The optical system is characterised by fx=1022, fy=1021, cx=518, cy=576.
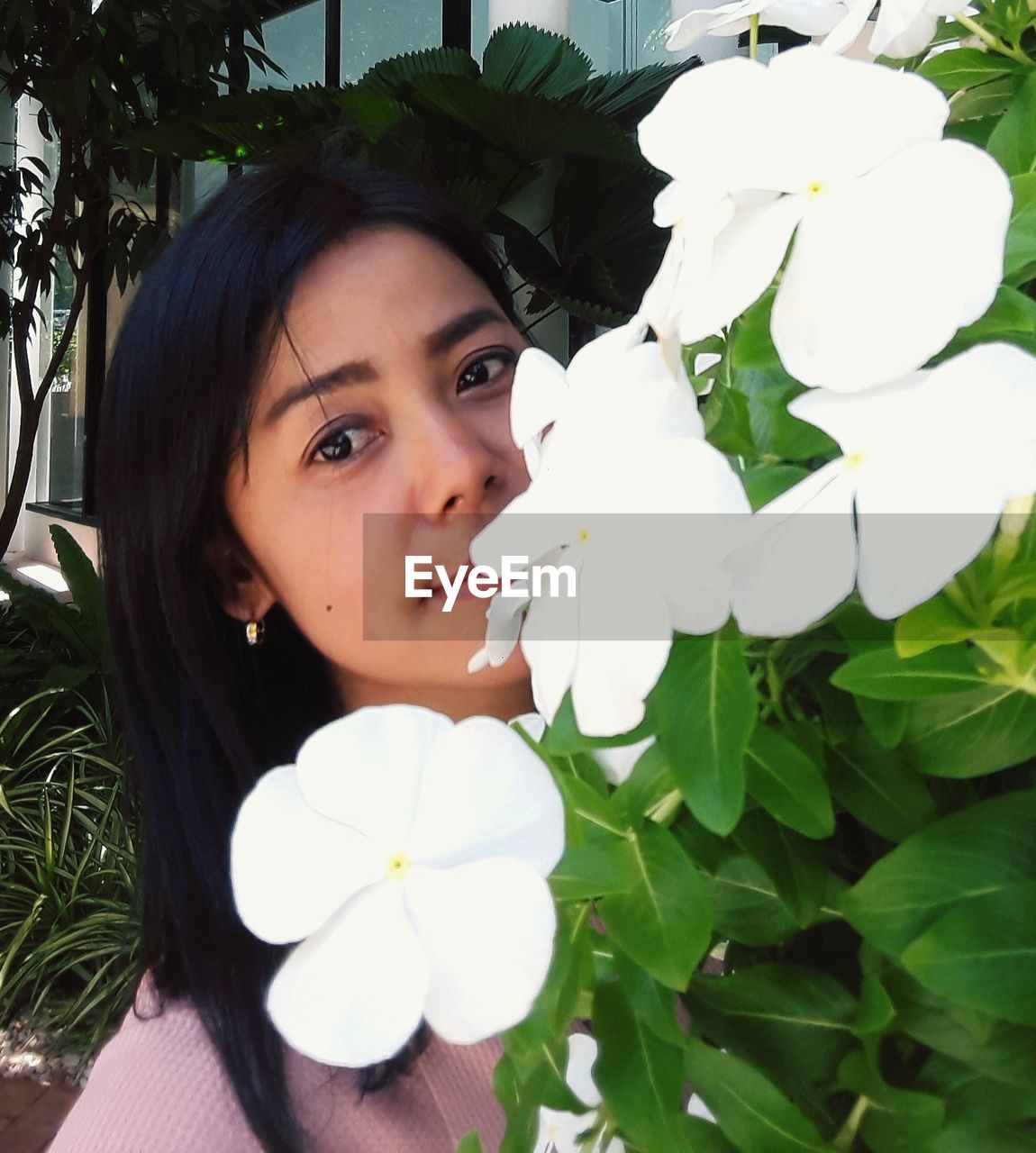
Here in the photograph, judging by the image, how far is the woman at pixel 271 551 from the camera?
25.8 inches

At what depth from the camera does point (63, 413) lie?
16.9ft

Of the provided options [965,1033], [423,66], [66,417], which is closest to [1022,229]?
[965,1033]

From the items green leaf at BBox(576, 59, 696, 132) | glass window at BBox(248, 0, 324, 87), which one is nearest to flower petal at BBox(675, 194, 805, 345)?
green leaf at BBox(576, 59, 696, 132)

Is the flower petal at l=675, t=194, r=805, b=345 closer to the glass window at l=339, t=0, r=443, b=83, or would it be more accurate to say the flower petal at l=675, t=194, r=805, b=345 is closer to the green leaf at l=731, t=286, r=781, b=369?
the green leaf at l=731, t=286, r=781, b=369

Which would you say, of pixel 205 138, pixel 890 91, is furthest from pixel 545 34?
pixel 890 91

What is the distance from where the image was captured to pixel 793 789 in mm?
159

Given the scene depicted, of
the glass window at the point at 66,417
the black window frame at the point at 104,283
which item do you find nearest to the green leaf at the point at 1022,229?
the black window frame at the point at 104,283

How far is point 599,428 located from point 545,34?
87.1 inches

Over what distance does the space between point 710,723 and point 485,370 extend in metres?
0.61

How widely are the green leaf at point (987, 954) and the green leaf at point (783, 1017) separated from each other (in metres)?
0.03

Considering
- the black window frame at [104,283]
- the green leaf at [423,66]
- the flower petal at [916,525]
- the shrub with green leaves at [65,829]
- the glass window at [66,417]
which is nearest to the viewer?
the flower petal at [916,525]

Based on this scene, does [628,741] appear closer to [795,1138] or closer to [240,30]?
[795,1138]

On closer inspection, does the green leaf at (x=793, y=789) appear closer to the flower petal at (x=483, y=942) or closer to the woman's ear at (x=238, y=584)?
the flower petal at (x=483, y=942)

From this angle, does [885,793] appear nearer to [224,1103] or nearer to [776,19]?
[776,19]
